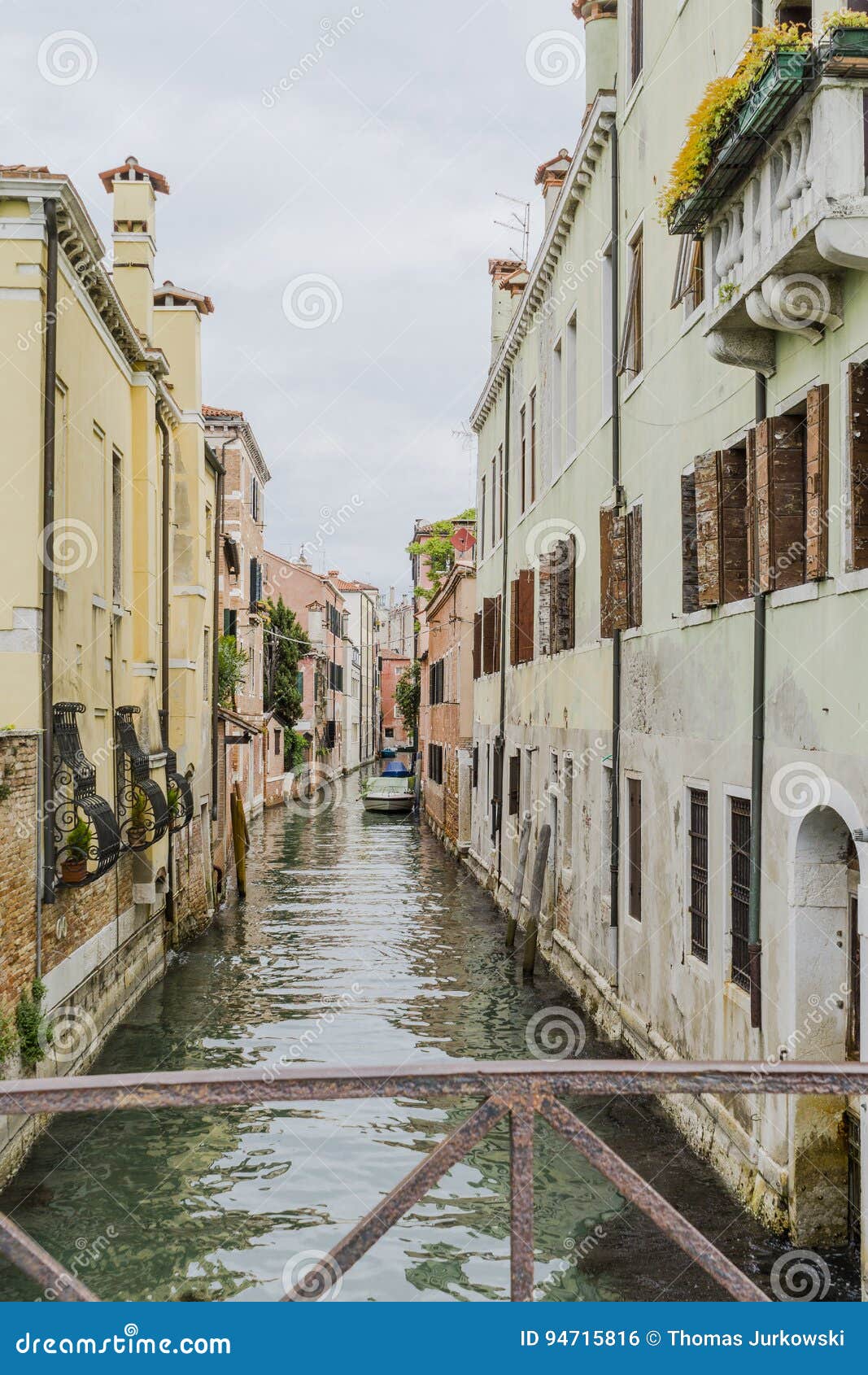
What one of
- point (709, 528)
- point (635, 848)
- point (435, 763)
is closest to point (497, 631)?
point (635, 848)

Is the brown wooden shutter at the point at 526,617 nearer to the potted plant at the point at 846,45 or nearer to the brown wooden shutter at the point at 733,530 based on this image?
the brown wooden shutter at the point at 733,530

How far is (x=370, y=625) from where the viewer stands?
87062 mm

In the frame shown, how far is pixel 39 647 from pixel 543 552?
315 inches

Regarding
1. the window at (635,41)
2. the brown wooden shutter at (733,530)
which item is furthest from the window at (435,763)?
the brown wooden shutter at (733,530)

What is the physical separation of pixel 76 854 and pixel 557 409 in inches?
346

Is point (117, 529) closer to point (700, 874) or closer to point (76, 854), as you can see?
point (76, 854)

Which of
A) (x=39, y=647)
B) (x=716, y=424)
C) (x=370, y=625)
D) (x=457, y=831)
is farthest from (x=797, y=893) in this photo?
(x=370, y=625)

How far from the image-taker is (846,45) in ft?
16.4

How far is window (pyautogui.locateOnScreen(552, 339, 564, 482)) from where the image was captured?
14.9 m

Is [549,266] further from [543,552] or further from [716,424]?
[716,424]

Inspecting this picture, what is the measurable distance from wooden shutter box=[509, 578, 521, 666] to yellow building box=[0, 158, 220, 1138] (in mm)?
4457

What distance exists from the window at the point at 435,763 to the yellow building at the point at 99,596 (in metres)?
15.1

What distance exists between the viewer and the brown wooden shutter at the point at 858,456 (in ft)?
18.2

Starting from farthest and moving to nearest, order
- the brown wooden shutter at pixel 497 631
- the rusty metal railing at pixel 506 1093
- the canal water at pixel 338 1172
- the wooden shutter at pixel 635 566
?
the brown wooden shutter at pixel 497 631, the wooden shutter at pixel 635 566, the canal water at pixel 338 1172, the rusty metal railing at pixel 506 1093
